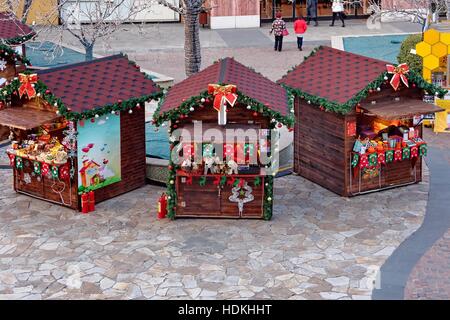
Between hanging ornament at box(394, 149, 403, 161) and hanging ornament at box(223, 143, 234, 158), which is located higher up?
hanging ornament at box(223, 143, 234, 158)

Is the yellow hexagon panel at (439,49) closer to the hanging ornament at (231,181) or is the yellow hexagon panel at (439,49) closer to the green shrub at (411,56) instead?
the green shrub at (411,56)

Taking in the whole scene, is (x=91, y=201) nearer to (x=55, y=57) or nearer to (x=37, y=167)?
(x=37, y=167)

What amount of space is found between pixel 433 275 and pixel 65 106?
7.40 meters

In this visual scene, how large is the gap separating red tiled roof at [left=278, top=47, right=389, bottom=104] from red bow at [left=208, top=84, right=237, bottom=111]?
2549 mm

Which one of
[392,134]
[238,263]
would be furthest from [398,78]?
[238,263]

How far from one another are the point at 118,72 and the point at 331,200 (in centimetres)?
520

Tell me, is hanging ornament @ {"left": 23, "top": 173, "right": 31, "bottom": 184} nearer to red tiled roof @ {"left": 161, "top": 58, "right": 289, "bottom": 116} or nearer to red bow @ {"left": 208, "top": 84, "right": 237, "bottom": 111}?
red tiled roof @ {"left": 161, "top": 58, "right": 289, "bottom": 116}

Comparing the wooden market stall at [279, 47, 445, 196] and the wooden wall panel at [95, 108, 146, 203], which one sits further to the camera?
the wooden wall panel at [95, 108, 146, 203]

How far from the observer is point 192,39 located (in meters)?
21.2

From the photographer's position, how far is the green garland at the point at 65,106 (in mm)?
16281

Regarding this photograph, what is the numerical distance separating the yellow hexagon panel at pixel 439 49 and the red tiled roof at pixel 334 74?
481 centimetres

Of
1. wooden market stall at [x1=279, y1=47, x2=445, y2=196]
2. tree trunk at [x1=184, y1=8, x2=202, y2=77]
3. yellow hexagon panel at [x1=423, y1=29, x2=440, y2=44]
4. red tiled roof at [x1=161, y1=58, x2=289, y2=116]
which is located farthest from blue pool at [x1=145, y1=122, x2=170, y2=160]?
yellow hexagon panel at [x1=423, y1=29, x2=440, y2=44]

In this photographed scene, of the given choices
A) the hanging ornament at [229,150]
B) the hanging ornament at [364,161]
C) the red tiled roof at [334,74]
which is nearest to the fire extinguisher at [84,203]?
the hanging ornament at [229,150]

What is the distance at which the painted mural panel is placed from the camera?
1691cm
